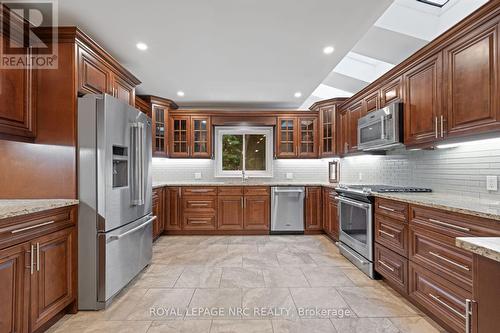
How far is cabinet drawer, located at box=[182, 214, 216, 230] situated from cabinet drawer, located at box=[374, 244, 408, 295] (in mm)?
2737

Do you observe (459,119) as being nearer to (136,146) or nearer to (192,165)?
(136,146)

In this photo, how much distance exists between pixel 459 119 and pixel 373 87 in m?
1.47

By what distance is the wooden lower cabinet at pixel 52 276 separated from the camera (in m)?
1.73

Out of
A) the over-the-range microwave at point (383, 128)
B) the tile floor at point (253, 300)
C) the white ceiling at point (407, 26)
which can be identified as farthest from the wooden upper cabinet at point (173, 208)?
the white ceiling at point (407, 26)

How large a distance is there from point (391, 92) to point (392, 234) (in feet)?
5.45

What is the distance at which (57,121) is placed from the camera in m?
2.16

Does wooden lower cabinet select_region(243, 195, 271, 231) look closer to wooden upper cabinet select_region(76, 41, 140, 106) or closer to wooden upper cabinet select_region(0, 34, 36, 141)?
wooden upper cabinet select_region(76, 41, 140, 106)

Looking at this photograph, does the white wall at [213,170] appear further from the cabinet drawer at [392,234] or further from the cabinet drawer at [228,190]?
the cabinet drawer at [392,234]

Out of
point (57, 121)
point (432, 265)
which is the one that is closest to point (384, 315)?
point (432, 265)

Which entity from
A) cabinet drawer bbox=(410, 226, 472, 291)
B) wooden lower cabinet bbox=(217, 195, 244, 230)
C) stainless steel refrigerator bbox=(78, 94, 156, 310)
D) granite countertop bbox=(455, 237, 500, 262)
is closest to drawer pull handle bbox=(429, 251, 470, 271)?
cabinet drawer bbox=(410, 226, 472, 291)

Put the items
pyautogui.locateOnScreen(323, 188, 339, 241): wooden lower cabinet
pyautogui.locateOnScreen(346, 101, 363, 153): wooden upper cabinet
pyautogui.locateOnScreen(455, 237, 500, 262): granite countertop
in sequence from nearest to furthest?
pyautogui.locateOnScreen(455, 237, 500, 262): granite countertop
pyautogui.locateOnScreen(346, 101, 363, 153): wooden upper cabinet
pyautogui.locateOnScreen(323, 188, 339, 241): wooden lower cabinet

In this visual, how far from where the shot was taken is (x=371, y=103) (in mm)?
3436

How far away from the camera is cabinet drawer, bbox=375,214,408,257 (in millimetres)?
2279

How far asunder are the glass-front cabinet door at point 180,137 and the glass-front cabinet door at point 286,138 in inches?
70.5
